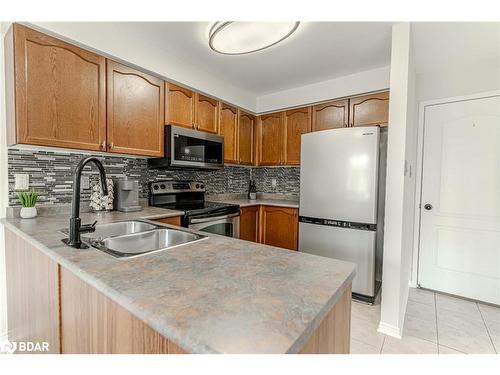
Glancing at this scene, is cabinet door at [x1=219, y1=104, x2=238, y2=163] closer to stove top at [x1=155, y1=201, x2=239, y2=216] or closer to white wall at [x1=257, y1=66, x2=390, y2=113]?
white wall at [x1=257, y1=66, x2=390, y2=113]

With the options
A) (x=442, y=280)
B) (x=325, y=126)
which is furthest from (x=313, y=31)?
(x=442, y=280)

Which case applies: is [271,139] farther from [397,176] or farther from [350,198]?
[397,176]

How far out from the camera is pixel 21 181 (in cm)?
170

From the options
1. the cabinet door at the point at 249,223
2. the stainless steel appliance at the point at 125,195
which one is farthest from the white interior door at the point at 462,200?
the stainless steel appliance at the point at 125,195

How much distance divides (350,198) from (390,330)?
104 cm

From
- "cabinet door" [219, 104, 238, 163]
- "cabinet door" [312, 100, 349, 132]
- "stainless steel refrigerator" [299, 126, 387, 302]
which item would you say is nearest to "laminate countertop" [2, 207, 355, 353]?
"stainless steel refrigerator" [299, 126, 387, 302]

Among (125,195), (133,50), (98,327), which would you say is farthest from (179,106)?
(98,327)

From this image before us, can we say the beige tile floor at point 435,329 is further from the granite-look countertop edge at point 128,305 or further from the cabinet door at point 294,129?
the cabinet door at point 294,129

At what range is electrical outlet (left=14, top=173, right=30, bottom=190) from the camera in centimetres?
168

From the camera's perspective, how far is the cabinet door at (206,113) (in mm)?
2611

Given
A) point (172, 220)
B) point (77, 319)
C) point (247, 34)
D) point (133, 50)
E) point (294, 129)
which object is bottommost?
point (77, 319)

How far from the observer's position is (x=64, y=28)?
1.60 m

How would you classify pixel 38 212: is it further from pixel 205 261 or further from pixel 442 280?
pixel 442 280

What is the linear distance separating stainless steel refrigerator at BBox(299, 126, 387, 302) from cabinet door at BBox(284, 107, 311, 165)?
0.57 m
